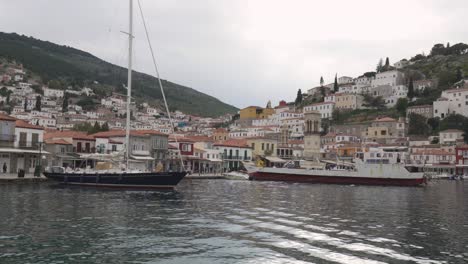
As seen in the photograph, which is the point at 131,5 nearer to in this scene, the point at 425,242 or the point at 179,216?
the point at 179,216

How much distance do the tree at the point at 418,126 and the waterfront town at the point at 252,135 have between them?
71.4 inches

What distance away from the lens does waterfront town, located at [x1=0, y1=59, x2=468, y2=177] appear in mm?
57156

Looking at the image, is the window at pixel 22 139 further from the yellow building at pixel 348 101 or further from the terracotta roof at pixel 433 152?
the yellow building at pixel 348 101

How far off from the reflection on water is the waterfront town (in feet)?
73.3

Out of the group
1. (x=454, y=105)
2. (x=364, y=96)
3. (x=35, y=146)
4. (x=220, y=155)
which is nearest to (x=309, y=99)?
(x=364, y=96)

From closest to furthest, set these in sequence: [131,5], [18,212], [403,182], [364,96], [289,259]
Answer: [289,259] < [18,212] < [131,5] < [403,182] < [364,96]

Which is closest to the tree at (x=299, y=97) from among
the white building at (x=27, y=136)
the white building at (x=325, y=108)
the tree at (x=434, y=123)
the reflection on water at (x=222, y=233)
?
the white building at (x=325, y=108)

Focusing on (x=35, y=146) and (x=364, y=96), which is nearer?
(x=35, y=146)

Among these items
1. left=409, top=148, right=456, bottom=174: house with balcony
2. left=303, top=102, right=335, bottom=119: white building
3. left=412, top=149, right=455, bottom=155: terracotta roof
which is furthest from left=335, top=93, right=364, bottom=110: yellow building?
left=409, top=148, right=456, bottom=174: house with balcony

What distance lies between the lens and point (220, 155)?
83.8 meters

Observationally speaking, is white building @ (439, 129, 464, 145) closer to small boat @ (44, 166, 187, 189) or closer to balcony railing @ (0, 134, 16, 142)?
small boat @ (44, 166, 187, 189)

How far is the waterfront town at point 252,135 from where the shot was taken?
5716 cm

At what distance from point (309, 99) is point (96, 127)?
93.9m

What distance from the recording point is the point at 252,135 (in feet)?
416
